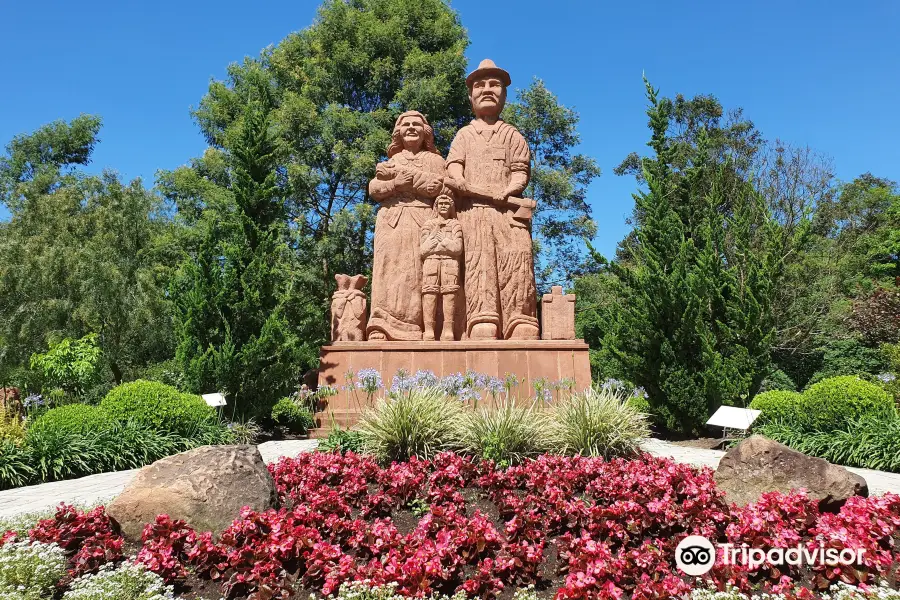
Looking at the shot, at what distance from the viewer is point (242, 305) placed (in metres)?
11.0

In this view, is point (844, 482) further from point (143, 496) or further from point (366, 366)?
point (366, 366)

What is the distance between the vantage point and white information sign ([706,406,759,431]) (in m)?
9.02

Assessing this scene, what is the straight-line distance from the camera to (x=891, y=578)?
3.61 m

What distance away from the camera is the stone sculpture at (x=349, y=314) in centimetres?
1030

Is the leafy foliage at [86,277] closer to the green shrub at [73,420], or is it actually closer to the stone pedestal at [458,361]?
the green shrub at [73,420]

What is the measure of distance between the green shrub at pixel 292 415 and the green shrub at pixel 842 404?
9131 millimetres

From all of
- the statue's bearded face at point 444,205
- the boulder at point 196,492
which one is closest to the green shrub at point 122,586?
the boulder at point 196,492

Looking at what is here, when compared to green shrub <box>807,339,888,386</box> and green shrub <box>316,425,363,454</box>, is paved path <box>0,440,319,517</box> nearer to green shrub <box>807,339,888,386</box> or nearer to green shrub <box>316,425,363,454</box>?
green shrub <box>316,425,363,454</box>

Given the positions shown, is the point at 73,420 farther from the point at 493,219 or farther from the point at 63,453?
the point at 493,219

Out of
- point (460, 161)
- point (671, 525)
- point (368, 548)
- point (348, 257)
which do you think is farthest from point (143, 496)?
point (348, 257)

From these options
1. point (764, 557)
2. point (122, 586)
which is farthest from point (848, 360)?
point (122, 586)

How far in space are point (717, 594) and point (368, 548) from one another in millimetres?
2181

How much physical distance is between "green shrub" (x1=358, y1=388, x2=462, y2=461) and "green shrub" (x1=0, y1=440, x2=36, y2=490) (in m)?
4.33

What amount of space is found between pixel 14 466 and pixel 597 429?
6991 mm
